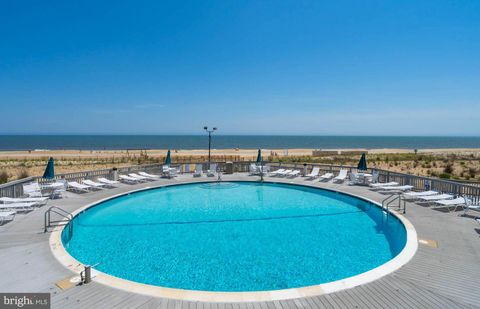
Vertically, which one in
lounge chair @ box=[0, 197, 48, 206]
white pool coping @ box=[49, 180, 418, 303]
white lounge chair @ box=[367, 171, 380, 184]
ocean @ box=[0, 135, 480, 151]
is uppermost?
ocean @ box=[0, 135, 480, 151]

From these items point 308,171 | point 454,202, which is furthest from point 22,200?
point 308,171

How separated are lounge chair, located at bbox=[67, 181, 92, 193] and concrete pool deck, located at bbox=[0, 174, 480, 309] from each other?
4968mm

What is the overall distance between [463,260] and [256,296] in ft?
14.0

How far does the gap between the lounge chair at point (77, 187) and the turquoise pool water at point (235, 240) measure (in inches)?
75.7

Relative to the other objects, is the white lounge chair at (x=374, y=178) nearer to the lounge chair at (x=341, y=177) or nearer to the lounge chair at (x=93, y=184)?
the lounge chair at (x=341, y=177)

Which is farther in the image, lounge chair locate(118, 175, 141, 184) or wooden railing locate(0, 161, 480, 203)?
lounge chair locate(118, 175, 141, 184)

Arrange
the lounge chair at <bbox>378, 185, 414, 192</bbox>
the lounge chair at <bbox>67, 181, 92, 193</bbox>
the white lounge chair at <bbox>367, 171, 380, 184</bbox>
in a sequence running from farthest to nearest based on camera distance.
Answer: the white lounge chair at <bbox>367, 171, 380, 184</bbox>, the lounge chair at <bbox>67, 181, 92, 193</bbox>, the lounge chair at <bbox>378, 185, 414, 192</bbox>

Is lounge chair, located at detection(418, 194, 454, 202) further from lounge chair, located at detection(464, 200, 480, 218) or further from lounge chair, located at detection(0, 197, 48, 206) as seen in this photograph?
lounge chair, located at detection(0, 197, 48, 206)

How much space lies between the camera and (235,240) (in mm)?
7711

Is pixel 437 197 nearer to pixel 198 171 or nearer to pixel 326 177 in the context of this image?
pixel 326 177

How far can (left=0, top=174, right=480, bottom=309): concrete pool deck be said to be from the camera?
396cm

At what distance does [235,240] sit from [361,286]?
12.6ft

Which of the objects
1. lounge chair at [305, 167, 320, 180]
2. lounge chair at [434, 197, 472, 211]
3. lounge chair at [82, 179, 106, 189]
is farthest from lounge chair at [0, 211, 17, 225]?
lounge chair at [305, 167, 320, 180]

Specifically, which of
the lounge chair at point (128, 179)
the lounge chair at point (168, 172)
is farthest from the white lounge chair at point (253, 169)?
the lounge chair at point (128, 179)
